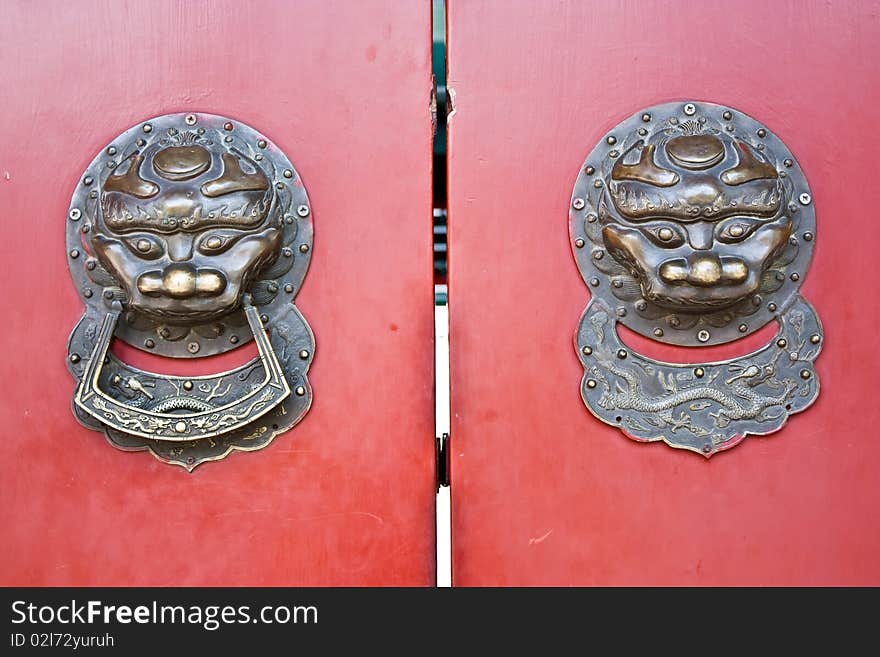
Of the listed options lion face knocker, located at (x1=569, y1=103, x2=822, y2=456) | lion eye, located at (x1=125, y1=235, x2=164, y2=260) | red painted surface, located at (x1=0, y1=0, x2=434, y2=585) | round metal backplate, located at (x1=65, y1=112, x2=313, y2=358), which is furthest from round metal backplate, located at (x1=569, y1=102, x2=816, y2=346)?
lion eye, located at (x1=125, y1=235, x2=164, y2=260)

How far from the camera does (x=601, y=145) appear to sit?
914 mm

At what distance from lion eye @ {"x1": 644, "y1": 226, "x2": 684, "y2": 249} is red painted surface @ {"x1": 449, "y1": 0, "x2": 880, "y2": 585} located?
0.09 m

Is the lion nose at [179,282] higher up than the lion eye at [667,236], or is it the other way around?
the lion eye at [667,236]

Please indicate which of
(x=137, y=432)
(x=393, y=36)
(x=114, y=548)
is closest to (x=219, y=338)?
(x=137, y=432)

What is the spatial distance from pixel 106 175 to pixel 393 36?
33 cm

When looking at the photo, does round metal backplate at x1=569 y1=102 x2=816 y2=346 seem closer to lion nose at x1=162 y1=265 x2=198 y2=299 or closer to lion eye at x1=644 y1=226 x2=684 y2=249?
lion eye at x1=644 y1=226 x2=684 y2=249

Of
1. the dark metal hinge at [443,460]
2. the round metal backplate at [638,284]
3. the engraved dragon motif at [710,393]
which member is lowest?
the dark metal hinge at [443,460]

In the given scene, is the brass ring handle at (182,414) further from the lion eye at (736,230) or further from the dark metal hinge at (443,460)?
the lion eye at (736,230)

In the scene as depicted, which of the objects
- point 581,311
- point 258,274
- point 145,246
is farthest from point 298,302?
point 581,311

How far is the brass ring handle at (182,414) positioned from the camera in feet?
2.80

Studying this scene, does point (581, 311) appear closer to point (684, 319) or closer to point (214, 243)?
point (684, 319)

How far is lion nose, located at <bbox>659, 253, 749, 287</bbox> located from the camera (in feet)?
2.76

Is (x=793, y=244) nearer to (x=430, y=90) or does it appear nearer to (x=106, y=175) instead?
(x=430, y=90)

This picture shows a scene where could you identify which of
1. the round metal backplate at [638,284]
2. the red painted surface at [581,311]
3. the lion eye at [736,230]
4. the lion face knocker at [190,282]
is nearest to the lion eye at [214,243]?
the lion face knocker at [190,282]
